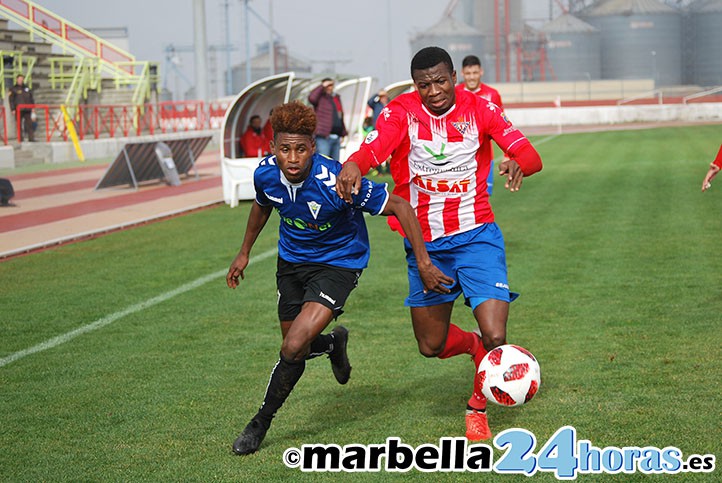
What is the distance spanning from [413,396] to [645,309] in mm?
3262

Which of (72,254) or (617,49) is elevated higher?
(617,49)

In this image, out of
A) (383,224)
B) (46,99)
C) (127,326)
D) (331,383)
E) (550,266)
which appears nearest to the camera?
(331,383)

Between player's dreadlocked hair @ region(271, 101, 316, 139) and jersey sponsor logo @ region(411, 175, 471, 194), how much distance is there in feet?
2.51

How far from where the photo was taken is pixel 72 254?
13.4 meters

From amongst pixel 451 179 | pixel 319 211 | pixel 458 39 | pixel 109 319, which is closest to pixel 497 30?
pixel 458 39

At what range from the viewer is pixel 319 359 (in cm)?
772

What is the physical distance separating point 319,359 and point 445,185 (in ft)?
7.65

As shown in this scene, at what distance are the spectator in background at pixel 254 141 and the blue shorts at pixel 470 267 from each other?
50.4ft

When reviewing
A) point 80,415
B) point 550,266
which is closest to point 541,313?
point 550,266

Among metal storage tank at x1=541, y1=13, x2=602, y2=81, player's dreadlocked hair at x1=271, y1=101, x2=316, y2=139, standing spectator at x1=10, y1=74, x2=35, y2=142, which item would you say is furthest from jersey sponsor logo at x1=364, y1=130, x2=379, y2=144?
metal storage tank at x1=541, y1=13, x2=602, y2=81

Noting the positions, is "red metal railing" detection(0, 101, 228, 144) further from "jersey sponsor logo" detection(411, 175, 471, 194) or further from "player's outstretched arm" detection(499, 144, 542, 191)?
"player's outstretched arm" detection(499, 144, 542, 191)

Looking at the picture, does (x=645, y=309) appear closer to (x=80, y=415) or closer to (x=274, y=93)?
(x=80, y=415)

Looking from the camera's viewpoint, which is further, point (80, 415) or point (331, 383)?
point (331, 383)

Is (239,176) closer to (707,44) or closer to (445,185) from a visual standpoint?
(445,185)
